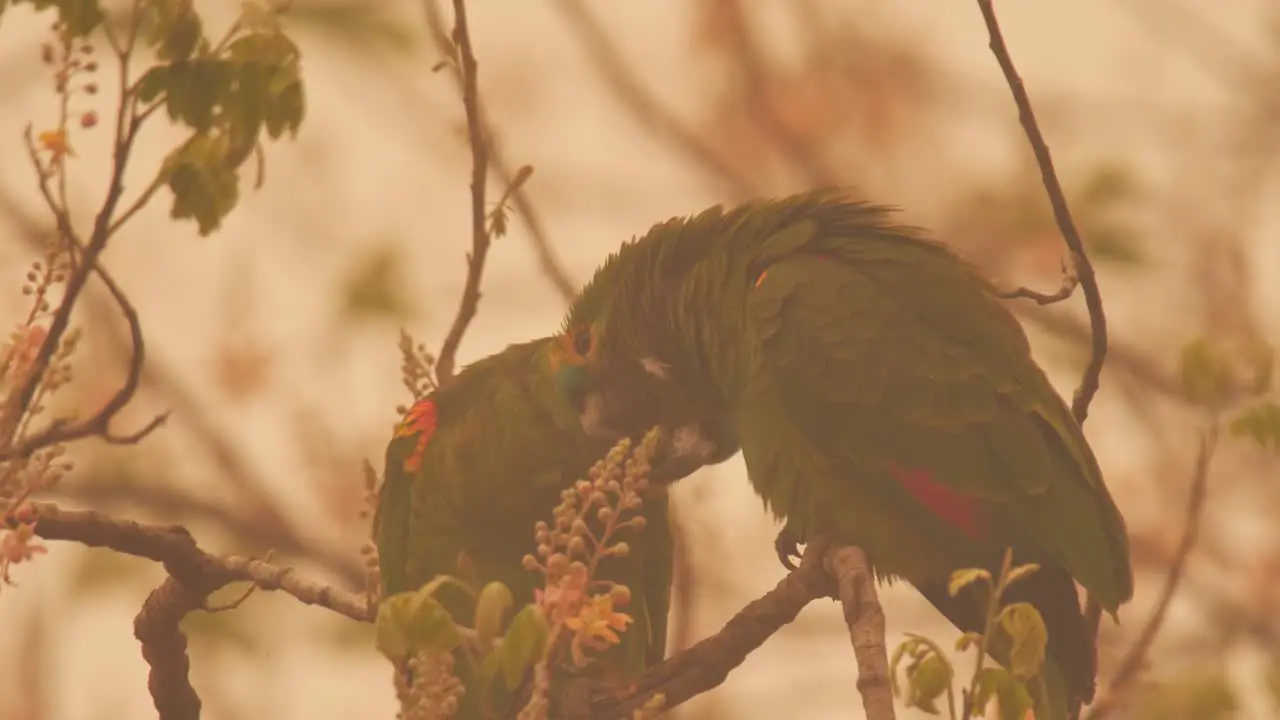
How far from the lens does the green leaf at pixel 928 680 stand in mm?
1142

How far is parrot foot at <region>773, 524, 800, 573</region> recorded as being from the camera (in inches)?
74.7

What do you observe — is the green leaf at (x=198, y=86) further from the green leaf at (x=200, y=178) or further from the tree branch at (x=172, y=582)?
the tree branch at (x=172, y=582)

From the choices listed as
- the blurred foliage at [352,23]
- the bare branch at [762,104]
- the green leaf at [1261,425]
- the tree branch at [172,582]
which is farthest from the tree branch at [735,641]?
the bare branch at [762,104]

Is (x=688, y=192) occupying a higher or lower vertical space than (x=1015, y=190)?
higher

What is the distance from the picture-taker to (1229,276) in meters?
3.39

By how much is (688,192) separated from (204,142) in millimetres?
2684

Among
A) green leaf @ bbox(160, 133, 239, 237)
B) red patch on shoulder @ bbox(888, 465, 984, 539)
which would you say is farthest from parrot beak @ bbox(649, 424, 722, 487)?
green leaf @ bbox(160, 133, 239, 237)

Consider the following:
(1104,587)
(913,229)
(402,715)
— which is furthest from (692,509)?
(402,715)

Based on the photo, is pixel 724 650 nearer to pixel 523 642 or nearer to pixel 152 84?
pixel 523 642

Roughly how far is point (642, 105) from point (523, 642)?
205 centimetres

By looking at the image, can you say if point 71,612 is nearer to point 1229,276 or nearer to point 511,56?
point 511,56

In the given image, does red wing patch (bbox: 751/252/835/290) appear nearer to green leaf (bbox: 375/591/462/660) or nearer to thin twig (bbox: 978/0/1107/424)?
thin twig (bbox: 978/0/1107/424)

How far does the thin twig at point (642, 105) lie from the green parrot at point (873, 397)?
1.08m

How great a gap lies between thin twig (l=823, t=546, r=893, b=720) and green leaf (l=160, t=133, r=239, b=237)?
1.91 feet
